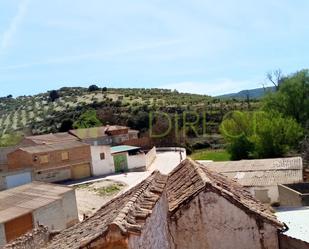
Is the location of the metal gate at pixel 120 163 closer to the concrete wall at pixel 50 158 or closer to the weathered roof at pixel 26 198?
the concrete wall at pixel 50 158

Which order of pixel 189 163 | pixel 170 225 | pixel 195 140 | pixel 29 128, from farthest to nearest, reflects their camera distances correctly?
pixel 29 128 < pixel 195 140 < pixel 189 163 < pixel 170 225

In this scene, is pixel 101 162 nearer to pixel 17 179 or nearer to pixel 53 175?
pixel 53 175

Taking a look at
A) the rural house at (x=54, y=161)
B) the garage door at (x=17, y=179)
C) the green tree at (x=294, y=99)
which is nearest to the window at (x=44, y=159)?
the rural house at (x=54, y=161)

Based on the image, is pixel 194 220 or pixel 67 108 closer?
pixel 194 220

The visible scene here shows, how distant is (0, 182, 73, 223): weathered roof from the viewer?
22719 millimetres

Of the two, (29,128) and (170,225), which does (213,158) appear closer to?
(170,225)

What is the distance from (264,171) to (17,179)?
25.1 meters

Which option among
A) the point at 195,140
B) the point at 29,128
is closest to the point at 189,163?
the point at 195,140

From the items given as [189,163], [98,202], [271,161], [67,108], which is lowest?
[98,202]

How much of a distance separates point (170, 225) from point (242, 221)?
180 cm

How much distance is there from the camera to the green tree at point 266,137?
44094 millimetres

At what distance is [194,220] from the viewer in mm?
11227

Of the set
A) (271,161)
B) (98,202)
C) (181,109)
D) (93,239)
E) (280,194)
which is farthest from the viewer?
(181,109)

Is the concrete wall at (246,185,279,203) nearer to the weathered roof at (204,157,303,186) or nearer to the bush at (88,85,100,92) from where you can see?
the weathered roof at (204,157,303,186)
